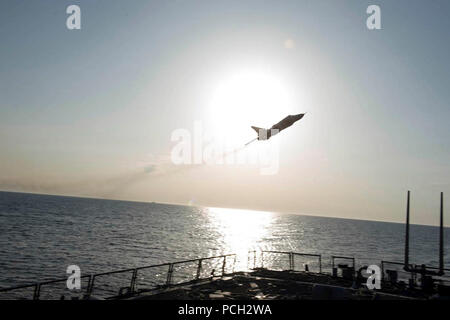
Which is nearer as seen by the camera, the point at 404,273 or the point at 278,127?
the point at 278,127

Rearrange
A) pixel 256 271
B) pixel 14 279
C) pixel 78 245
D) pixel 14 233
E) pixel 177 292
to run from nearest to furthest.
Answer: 1. pixel 177 292
2. pixel 256 271
3. pixel 14 279
4. pixel 78 245
5. pixel 14 233

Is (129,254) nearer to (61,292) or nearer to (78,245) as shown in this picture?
(78,245)

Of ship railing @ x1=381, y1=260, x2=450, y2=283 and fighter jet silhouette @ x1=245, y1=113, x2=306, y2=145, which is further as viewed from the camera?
fighter jet silhouette @ x1=245, y1=113, x2=306, y2=145

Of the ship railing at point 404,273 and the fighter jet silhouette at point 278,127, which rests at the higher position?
the fighter jet silhouette at point 278,127

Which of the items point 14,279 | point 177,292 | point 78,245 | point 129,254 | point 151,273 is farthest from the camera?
point 78,245

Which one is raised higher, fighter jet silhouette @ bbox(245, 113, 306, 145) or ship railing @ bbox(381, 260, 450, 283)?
fighter jet silhouette @ bbox(245, 113, 306, 145)

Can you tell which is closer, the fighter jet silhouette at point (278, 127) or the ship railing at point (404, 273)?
the ship railing at point (404, 273)

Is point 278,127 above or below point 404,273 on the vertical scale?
above

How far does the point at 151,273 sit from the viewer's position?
46469 mm

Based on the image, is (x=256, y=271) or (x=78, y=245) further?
(x=78, y=245)
